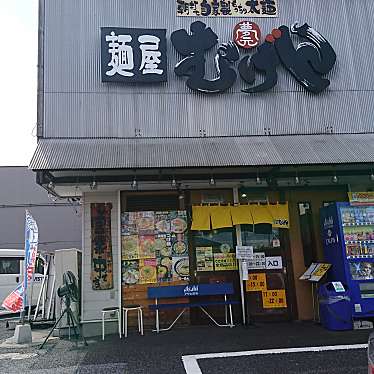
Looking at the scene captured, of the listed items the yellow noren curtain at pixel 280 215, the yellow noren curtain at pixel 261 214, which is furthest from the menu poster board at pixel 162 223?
the yellow noren curtain at pixel 280 215

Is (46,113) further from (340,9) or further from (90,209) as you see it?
(340,9)

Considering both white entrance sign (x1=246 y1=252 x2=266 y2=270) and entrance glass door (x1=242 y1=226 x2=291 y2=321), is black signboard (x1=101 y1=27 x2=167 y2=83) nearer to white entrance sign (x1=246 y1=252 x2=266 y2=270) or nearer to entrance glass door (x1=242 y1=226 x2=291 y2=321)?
entrance glass door (x1=242 y1=226 x2=291 y2=321)

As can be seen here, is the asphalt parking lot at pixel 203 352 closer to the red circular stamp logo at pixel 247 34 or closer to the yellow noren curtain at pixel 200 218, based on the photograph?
the yellow noren curtain at pixel 200 218

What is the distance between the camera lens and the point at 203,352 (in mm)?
6387

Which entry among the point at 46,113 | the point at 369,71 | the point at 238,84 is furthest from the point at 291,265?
the point at 46,113

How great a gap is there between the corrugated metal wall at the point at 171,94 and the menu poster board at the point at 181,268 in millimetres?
2649

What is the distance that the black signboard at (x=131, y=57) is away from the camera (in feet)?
28.5

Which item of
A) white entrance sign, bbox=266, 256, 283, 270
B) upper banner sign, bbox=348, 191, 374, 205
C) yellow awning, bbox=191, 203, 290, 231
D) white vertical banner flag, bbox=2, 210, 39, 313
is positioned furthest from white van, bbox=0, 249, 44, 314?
upper banner sign, bbox=348, 191, 374, 205

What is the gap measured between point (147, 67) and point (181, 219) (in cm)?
334

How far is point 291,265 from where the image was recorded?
903 centimetres

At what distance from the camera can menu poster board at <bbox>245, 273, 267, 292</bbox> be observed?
875 centimetres

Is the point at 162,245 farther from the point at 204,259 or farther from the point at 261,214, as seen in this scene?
the point at 261,214

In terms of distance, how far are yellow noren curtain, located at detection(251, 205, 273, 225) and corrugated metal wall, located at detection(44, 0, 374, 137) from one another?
1604 mm

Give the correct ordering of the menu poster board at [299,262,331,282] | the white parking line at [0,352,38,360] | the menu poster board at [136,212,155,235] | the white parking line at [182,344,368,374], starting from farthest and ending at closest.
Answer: the menu poster board at [136,212,155,235] → the menu poster board at [299,262,331,282] → the white parking line at [0,352,38,360] → the white parking line at [182,344,368,374]
